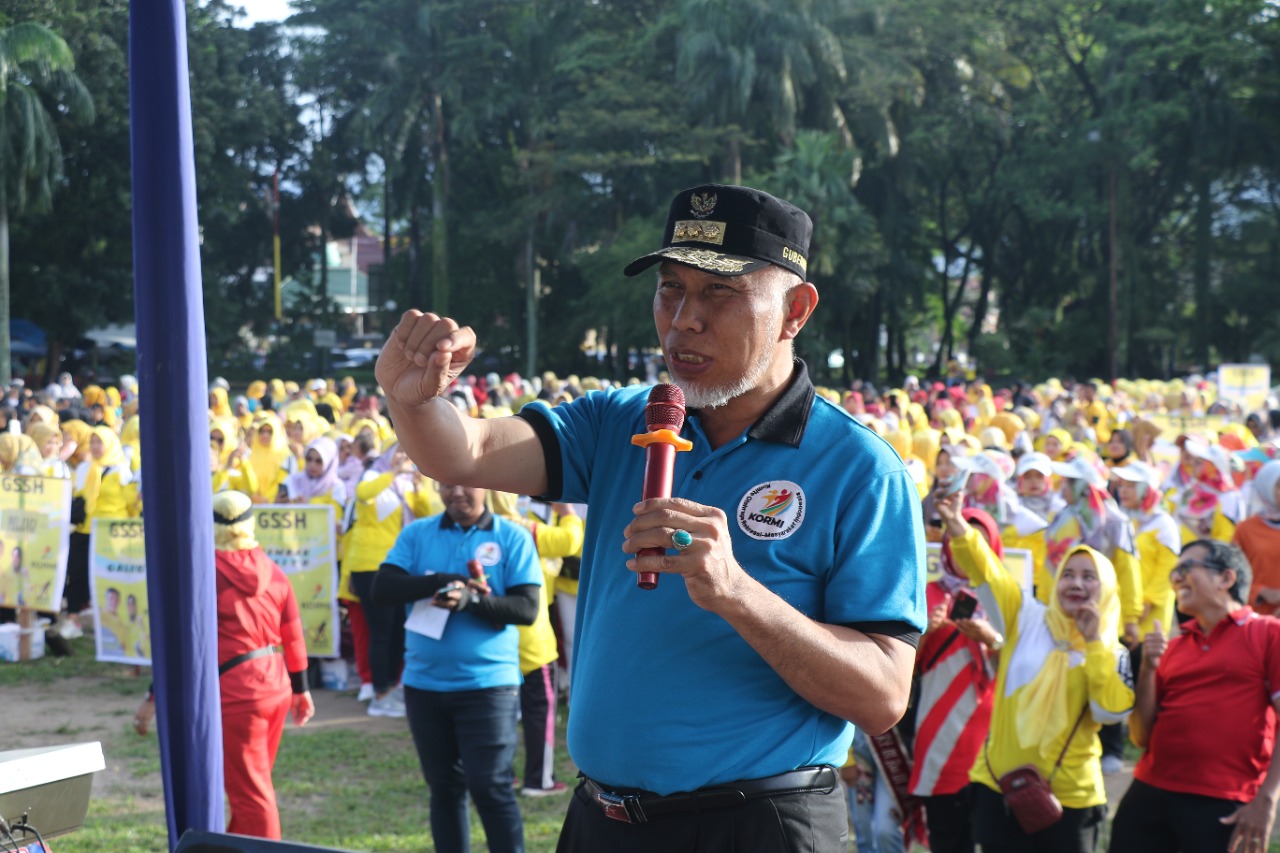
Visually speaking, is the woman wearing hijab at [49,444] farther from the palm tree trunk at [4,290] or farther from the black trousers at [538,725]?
the palm tree trunk at [4,290]

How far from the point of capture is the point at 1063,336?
49.2 m

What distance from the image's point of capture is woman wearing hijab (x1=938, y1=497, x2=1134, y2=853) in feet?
17.6

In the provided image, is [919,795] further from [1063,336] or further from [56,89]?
[1063,336]

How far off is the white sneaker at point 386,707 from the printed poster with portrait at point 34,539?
9.24 ft

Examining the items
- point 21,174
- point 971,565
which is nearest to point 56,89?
point 21,174

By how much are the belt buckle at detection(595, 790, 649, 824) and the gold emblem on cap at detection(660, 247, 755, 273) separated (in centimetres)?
94

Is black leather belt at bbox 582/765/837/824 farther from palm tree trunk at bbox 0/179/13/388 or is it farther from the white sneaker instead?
palm tree trunk at bbox 0/179/13/388

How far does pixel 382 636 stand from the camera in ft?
32.3

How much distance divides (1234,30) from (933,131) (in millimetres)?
9957

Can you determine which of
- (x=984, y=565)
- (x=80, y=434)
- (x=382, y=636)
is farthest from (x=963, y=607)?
(x=80, y=434)

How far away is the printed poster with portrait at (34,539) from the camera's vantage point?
35.4 ft

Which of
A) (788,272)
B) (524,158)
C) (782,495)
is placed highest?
(524,158)

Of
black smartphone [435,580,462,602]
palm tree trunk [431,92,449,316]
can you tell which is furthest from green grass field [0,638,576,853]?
palm tree trunk [431,92,449,316]

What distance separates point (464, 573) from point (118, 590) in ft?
14.4
